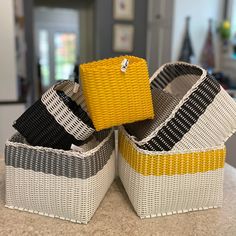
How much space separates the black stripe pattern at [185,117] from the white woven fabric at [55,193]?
15 centimetres

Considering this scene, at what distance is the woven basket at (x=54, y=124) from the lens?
0.65 meters

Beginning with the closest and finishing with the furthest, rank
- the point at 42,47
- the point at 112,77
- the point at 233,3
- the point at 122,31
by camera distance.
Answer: the point at 112,77 < the point at 233,3 < the point at 122,31 < the point at 42,47

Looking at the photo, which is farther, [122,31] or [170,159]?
[122,31]

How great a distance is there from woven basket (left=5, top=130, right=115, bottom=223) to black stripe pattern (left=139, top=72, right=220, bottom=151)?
12cm

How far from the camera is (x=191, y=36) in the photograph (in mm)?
3314

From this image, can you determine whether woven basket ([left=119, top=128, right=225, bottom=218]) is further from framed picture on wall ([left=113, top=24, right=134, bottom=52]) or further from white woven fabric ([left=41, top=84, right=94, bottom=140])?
framed picture on wall ([left=113, top=24, right=134, bottom=52])

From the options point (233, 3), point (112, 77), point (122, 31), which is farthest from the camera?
point (122, 31)

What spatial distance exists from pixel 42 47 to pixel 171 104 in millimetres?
6527

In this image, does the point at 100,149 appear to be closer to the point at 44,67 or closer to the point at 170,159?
the point at 170,159

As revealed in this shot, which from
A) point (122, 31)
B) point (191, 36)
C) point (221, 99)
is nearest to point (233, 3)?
point (191, 36)

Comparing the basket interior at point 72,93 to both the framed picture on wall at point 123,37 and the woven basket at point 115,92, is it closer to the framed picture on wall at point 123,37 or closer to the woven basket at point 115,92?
the woven basket at point 115,92

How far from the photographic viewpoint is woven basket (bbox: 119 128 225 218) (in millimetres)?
651

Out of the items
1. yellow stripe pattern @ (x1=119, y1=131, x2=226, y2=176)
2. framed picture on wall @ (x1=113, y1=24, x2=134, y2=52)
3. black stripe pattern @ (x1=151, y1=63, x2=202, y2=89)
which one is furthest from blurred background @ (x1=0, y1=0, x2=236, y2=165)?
yellow stripe pattern @ (x1=119, y1=131, x2=226, y2=176)

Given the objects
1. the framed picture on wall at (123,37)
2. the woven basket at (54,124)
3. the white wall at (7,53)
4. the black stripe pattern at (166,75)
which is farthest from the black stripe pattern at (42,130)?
the framed picture on wall at (123,37)
